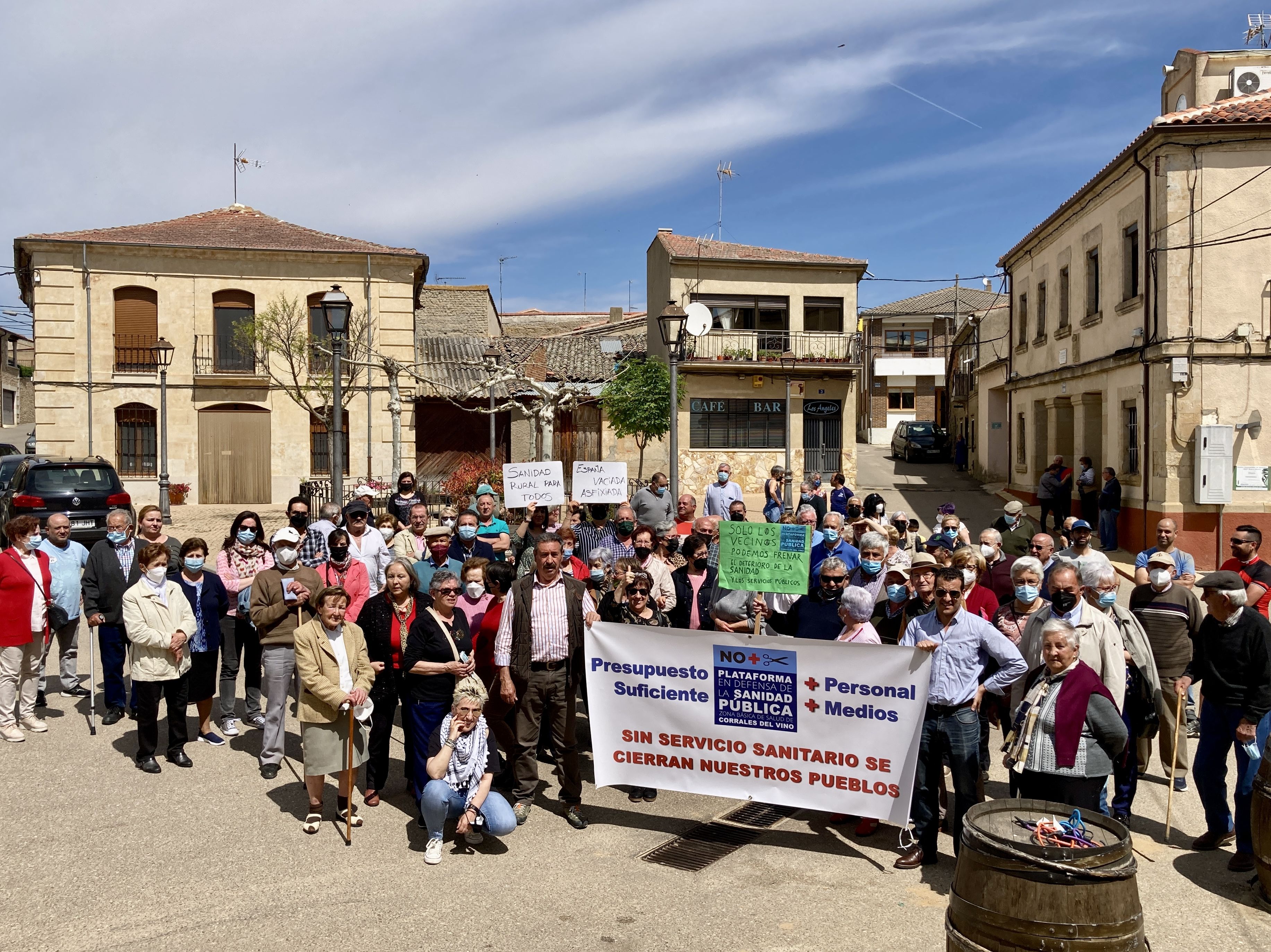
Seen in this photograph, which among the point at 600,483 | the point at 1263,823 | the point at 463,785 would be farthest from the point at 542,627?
the point at 600,483

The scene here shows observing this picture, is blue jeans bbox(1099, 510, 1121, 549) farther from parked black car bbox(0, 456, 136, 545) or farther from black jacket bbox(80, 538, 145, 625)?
parked black car bbox(0, 456, 136, 545)

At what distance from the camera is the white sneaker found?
605cm

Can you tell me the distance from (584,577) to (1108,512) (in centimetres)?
1436

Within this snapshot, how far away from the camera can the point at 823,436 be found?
1234 inches

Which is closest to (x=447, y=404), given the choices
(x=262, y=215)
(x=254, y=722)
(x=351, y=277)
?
(x=351, y=277)

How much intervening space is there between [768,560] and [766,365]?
23.6m

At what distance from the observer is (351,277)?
92.9ft

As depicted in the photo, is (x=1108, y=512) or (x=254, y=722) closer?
(x=254, y=722)

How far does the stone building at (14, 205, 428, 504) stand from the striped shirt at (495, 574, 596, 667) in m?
21.4

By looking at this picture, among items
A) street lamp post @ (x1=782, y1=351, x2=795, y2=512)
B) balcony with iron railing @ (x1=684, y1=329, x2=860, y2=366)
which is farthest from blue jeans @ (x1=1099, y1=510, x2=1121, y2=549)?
balcony with iron railing @ (x1=684, y1=329, x2=860, y2=366)

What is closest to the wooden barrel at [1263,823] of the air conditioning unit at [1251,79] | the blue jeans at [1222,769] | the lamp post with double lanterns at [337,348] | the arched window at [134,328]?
the blue jeans at [1222,769]

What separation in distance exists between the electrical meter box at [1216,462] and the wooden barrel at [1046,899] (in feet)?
50.3

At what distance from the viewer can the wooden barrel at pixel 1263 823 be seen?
5.38 metres

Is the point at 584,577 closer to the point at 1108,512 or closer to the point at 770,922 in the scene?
the point at 770,922
